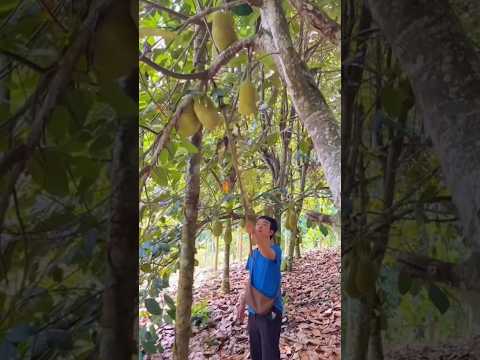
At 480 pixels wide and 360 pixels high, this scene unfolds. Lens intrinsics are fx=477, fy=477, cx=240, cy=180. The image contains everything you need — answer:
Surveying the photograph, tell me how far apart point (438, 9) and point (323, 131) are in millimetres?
398

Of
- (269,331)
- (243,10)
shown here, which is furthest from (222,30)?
(269,331)

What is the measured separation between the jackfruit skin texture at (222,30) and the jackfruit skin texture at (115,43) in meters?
0.64

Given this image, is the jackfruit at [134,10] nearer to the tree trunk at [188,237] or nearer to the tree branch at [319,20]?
the tree branch at [319,20]

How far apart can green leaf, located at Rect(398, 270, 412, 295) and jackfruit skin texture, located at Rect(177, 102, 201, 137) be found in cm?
65

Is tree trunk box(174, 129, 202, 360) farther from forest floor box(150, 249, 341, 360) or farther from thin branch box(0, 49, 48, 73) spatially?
forest floor box(150, 249, 341, 360)

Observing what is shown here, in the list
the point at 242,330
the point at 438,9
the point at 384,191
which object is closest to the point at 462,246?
the point at 384,191

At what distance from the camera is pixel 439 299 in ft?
1.67

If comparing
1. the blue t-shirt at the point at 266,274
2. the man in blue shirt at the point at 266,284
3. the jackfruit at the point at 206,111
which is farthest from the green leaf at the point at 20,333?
the blue t-shirt at the point at 266,274

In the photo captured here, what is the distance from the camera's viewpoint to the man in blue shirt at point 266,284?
1675 mm

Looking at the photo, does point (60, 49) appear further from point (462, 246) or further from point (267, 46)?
point (267, 46)

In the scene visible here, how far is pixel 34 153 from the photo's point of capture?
0.45 metres

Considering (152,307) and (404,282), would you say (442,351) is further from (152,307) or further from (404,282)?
(152,307)

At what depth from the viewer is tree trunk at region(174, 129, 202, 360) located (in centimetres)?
138

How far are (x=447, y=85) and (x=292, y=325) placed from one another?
243 centimetres
